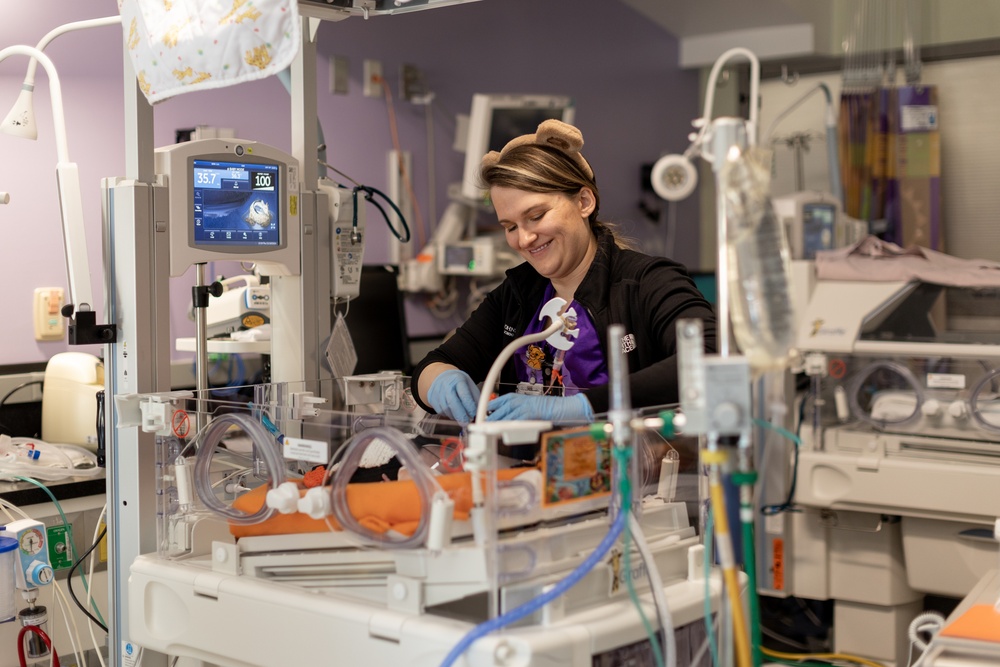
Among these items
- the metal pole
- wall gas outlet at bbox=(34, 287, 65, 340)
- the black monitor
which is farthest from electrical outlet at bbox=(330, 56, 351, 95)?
the metal pole

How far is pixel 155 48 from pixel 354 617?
0.99 m

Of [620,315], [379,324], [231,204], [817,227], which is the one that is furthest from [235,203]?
[817,227]

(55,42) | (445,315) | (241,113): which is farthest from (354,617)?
(445,315)

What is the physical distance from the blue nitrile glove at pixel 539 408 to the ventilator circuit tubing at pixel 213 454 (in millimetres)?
358

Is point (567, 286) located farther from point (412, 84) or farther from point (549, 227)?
point (412, 84)

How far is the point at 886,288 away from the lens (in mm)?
3330

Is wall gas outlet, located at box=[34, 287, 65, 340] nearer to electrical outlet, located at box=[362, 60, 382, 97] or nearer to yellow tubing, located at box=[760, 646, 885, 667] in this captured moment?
electrical outlet, located at box=[362, 60, 382, 97]

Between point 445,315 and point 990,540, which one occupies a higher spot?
point 445,315

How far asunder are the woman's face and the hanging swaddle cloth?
0.61 meters

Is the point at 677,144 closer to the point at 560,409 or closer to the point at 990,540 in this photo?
the point at 990,540

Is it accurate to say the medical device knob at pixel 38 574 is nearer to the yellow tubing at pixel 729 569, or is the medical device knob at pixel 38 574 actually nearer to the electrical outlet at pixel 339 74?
the yellow tubing at pixel 729 569

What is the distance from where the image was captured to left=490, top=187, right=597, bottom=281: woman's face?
2.12 meters

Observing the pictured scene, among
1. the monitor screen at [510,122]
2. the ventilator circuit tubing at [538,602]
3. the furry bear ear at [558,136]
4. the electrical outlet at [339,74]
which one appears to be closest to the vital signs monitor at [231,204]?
the furry bear ear at [558,136]

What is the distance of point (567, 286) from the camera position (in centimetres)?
222
